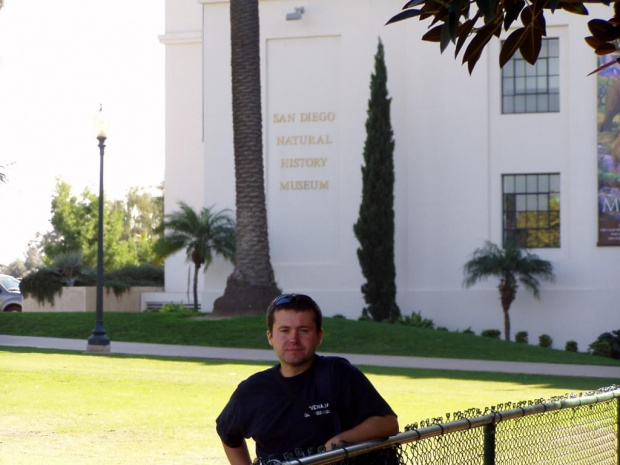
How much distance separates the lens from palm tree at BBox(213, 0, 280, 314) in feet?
92.2

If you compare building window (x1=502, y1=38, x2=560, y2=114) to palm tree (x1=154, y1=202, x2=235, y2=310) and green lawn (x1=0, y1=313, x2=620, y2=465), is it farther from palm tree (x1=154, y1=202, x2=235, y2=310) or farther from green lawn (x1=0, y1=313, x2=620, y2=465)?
palm tree (x1=154, y1=202, x2=235, y2=310)

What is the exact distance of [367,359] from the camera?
23.3 metres

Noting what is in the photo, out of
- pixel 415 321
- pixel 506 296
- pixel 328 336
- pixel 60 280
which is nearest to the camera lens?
pixel 328 336

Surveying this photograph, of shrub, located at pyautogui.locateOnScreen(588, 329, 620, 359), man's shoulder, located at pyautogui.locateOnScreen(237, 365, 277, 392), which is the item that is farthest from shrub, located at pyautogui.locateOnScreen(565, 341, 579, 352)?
man's shoulder, located at pyautogui.locateOnScreen(237, 365, 277, 392)

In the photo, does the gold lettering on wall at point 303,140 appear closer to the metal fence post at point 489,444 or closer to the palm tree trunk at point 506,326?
the palm tree trunk at point 506,326

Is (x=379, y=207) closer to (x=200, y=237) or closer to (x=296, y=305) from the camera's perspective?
(x=200, y=237)

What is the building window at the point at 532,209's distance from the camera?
109ft

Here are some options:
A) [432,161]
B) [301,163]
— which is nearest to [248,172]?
[301,163]

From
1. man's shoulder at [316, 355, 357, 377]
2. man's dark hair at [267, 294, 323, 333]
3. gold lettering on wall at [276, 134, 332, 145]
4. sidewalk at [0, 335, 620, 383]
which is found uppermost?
gold lettering on wall at [276, 134, 332, 145]

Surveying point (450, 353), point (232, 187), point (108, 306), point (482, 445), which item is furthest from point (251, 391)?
point (108, 306)

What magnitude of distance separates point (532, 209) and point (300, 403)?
97.9 ft

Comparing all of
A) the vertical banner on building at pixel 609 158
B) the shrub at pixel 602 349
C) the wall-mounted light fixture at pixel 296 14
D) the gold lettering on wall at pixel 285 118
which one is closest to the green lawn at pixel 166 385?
the shrub at pixel 602 349

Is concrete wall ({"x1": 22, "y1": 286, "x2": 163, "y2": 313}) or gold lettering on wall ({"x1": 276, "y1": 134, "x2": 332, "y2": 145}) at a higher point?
gold lettering on wall ({"x1": 276, "y1": 134, "x2": 332, "y2": 145})

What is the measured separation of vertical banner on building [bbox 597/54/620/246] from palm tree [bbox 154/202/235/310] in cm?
1147
